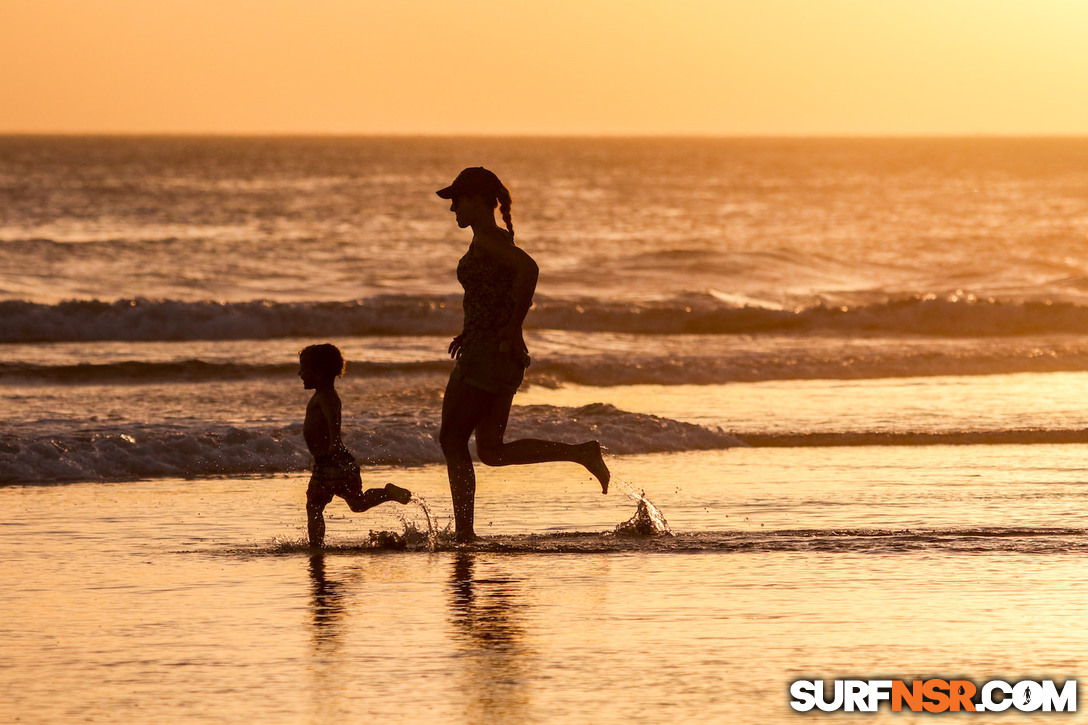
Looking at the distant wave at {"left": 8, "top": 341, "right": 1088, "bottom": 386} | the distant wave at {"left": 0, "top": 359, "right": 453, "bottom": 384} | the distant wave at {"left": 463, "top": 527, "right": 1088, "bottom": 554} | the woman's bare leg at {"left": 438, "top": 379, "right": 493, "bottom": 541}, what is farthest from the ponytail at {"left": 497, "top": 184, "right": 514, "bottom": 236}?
the distant wave at {"left": 0, "top": 359, "right": 453, "bottom": 384}

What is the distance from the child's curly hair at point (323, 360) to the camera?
7.37m

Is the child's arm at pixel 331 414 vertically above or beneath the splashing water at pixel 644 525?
above

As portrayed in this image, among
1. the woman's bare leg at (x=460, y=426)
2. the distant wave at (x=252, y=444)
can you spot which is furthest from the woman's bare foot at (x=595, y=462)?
the distant wave at (x=252, y=444)

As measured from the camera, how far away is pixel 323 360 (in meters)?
7.39

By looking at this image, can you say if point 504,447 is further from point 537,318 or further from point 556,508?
point 537,318

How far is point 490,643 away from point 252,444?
5891 mm

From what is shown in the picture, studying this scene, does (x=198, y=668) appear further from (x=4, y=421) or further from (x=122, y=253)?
(x=122, y=253)

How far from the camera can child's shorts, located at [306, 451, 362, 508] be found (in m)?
7.33

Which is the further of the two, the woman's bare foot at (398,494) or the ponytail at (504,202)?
the woman's bare foot at (398,494)

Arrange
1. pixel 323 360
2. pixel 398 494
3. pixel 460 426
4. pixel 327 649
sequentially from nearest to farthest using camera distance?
pixel 327 649 → pixel 460 426 → pixel 398 494 → pixel 323 360

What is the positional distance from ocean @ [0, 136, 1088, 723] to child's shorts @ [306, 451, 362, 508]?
269 mm

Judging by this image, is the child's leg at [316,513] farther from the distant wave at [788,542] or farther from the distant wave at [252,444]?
the distant wave at [252,444]

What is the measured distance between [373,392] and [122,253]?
2123 centimetres

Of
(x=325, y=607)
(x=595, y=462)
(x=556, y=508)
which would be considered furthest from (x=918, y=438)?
(x=325, y=607)
